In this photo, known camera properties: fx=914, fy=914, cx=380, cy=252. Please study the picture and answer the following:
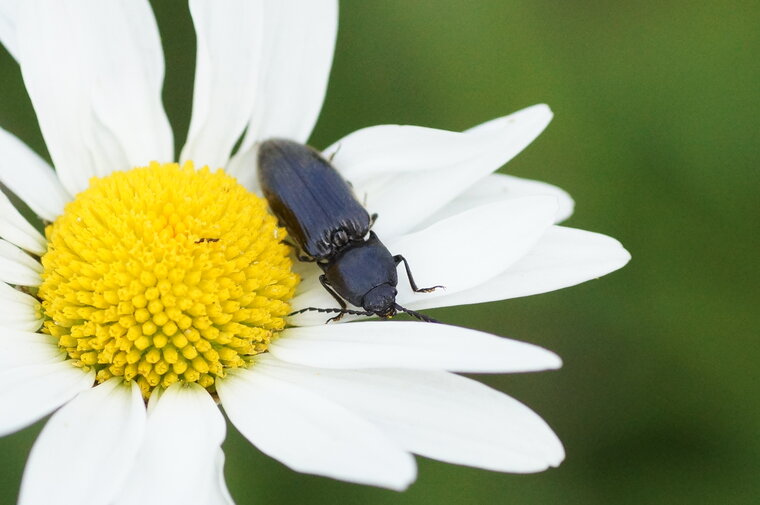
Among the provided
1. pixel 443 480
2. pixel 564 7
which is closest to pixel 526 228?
pixel 443 480

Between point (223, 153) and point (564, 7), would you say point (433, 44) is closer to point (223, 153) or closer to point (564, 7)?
point (564, 7)

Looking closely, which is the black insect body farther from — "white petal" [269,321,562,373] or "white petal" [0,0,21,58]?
"white petal" [0,0,21,58]

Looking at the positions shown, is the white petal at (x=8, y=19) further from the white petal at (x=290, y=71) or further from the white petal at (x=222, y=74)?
the white petal at (x=290, y=71)

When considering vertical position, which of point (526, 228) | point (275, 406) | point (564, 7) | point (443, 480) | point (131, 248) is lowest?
point (443, 480)

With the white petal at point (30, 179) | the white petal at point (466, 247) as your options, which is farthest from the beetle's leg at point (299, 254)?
the white petal at point (30, 179)

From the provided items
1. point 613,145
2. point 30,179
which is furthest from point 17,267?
point 613,145

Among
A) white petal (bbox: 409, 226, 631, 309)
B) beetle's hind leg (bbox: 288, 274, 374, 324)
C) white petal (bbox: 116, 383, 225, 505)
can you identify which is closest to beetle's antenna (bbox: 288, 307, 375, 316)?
beetle's hind leg (bbox: 288, 274, 374, 324)
